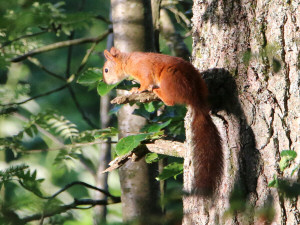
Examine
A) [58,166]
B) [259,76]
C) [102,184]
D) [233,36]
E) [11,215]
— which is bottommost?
[102,184]

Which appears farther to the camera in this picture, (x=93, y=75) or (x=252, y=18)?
(x=93, y=75)

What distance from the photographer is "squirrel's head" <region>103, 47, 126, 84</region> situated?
147 centimetres

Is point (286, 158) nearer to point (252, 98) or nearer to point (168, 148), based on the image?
point (252, 98)

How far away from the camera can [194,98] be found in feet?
3.07

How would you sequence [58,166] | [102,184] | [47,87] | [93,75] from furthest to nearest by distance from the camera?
[47,87], [102,184], [58,166], [93,75]

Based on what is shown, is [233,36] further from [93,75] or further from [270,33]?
[93,75]

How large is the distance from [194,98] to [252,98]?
135mm

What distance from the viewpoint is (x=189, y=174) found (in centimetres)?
99

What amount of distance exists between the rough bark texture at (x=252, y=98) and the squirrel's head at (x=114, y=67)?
1.85ft

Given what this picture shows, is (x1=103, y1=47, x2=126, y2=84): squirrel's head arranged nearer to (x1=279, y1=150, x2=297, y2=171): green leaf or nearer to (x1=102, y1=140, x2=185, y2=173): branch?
(x1=102, y1=140, x2=185, y2=173): branch

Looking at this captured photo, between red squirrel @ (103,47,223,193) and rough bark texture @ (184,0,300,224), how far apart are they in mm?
44

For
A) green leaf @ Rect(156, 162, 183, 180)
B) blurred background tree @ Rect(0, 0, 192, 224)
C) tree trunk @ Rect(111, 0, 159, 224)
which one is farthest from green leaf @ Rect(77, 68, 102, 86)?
green leaf @ Rect(156, 162, 183, 180)

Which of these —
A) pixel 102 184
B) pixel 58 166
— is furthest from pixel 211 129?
pixel 102 184

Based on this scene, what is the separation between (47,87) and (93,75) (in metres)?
3.10
